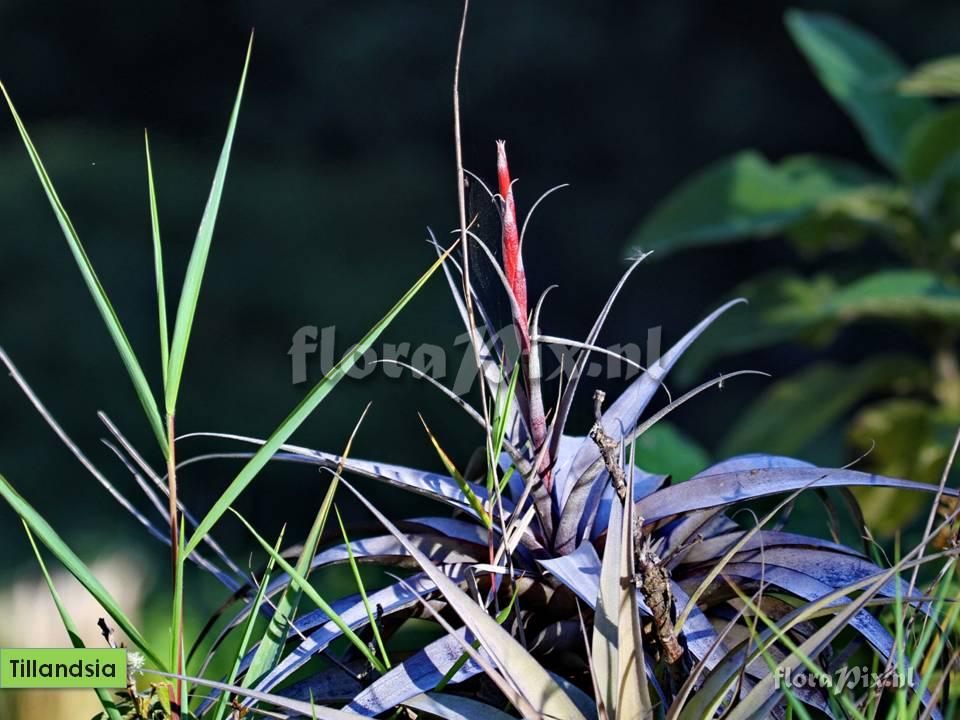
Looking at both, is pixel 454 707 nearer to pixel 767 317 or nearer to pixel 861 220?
pixel 767 317

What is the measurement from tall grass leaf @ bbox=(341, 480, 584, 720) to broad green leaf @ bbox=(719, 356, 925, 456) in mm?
1080

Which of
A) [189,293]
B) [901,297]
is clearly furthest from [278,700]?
[901,297]

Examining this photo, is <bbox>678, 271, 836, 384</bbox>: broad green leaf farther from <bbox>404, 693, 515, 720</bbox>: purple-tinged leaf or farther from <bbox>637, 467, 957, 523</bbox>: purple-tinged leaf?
<bbox>404, 693, 515, 720</bbox>: purple-tinged leaf

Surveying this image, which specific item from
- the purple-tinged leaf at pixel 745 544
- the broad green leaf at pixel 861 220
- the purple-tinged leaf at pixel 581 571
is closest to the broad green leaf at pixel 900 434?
the broad green leaf at pixel 861 220

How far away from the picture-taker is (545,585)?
54cm

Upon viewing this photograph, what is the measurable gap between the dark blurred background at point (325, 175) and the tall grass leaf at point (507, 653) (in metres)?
2.00

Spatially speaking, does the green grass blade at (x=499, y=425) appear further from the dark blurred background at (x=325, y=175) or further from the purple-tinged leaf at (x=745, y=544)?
the dark blurred background at (x=325, y=175)

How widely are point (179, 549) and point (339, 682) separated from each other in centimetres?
13

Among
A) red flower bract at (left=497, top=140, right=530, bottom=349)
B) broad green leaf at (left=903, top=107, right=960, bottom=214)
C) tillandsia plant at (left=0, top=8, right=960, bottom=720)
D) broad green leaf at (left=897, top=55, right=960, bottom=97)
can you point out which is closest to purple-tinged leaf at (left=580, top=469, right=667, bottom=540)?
tillandsia plant at (left=0, top=8, right=960, bottom=720)

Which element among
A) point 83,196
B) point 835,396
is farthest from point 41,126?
point 835,396

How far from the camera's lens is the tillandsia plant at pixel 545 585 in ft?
1.44

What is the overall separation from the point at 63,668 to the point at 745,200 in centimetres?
132

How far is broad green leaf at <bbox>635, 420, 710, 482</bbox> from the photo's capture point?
827 millimetres

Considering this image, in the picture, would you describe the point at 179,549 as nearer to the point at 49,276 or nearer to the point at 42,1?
the point at 49,276
